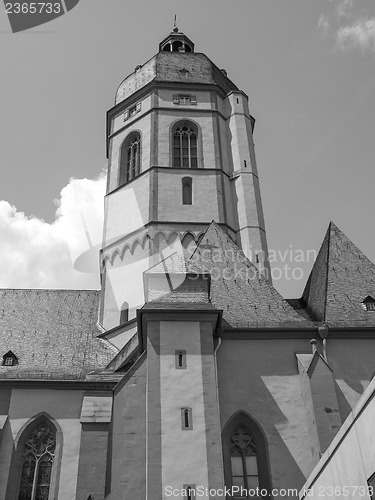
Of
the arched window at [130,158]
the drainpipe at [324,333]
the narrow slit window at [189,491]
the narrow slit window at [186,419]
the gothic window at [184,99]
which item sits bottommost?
the narrow slit window at [189,491]

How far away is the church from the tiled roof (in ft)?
0.21

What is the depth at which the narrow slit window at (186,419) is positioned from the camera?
12367mm

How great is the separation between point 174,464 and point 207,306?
3.90m

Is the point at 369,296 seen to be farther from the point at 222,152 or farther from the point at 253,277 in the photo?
the point at 222,152

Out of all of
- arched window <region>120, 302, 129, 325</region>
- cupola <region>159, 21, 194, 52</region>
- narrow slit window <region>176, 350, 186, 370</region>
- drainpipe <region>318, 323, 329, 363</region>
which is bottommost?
narrow slit window <region>176, 350, 186, 370</region>

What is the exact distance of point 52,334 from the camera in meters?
18.8

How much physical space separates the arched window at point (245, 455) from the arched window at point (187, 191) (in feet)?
33.8

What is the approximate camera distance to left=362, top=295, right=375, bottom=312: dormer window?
15.8 meters

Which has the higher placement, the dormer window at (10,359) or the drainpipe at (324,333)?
the dormer window at (10,359)

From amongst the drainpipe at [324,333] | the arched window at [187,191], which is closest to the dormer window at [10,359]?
the arched window at [187,191]

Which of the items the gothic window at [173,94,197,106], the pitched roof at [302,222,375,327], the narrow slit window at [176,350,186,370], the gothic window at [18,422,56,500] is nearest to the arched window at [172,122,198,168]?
the gothic window at [173,94,197,106]

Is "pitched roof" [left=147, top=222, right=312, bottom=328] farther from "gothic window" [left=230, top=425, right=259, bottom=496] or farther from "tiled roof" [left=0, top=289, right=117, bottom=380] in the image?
"tiled roof" [left=0, top=289, right=117, bottom=380]

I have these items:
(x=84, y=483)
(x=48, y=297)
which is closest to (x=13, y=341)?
(x=48, y=297)

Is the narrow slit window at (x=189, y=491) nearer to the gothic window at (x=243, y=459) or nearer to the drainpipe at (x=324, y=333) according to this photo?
the gothic window at (x=243, y=459)
